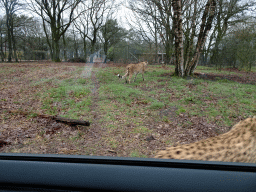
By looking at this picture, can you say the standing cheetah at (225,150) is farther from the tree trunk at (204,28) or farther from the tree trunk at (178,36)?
the tree trunk at (204,28)

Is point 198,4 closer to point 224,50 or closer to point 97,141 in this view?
point 224,50

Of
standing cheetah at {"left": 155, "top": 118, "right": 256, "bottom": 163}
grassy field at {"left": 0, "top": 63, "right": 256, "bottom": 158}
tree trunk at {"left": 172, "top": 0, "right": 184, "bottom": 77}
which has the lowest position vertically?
grassy field at {"left": 0, "top": 63, "right": 256, "bottom": 158}

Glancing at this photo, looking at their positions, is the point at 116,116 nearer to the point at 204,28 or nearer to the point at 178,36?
the point at 178,36

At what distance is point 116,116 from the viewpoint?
16.3ft

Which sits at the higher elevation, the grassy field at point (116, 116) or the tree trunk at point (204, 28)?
the tree trunk at point (204, 28)

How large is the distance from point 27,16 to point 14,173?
73.0 feet

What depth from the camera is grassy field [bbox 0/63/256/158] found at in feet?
10.1

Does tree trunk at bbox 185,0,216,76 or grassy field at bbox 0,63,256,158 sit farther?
tree trunk at bbox 185,0,216,76

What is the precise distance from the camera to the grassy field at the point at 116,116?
121 inches

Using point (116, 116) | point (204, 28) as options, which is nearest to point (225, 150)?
point (116, 116)

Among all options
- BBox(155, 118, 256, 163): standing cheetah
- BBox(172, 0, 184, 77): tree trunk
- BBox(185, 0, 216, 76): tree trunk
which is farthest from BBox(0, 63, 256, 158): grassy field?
BBox(185, 0, 216, 76): tree trunk

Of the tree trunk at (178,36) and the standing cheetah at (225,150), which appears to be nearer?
the standing cheetah at (225,150)

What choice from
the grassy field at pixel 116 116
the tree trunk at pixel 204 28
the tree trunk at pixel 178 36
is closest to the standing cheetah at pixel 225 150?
the grassy field at pixel 116 116

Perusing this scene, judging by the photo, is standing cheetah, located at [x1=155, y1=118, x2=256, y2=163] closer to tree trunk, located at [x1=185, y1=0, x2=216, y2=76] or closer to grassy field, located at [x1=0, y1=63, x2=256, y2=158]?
grassy field, located at [x1=0, y1=63, x2=256, y2=158]
